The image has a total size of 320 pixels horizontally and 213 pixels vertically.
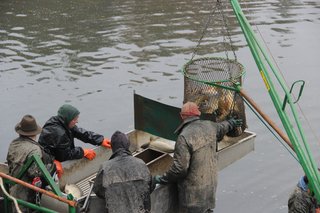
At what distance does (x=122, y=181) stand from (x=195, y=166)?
116 cm

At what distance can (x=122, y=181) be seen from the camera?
21.8ft

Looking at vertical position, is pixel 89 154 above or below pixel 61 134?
below

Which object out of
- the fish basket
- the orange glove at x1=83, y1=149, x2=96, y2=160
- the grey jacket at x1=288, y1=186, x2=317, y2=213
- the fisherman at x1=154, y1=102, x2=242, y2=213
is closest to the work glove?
the fisherman at x1=154, y1=102, x2=242, y2=213

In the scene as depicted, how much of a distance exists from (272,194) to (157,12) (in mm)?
14169

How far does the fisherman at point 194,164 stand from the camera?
722 centimetres

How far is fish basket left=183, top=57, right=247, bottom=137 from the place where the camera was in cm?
912

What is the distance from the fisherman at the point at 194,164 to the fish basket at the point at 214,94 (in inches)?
54.6

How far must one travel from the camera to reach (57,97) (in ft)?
47.0

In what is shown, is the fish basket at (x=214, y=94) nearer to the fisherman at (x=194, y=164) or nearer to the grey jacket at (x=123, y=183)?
the fisherman at (x=194, y=164)

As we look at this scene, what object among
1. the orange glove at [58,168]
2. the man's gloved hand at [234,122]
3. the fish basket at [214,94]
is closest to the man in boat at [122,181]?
the orange glove at [58,168]

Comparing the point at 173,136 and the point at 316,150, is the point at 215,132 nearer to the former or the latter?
the point at 173,136

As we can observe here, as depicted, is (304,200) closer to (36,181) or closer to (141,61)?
(36,181)

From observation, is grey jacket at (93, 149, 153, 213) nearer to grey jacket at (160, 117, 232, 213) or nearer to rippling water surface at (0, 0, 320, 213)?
grey jacket at (160, 117, 232, 213)

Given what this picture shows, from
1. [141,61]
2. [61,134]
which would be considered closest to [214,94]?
[61,134]
